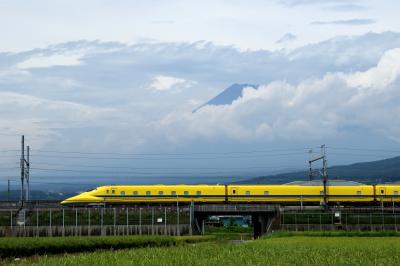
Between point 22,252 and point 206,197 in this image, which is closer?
point 22,252

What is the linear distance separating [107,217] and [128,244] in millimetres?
25067

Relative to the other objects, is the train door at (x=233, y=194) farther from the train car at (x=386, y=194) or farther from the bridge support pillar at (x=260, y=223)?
the train car at (x=386, y=194)

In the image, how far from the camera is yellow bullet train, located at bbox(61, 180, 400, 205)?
102250 millimetres

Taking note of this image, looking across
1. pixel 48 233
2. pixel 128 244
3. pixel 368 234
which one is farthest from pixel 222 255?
pixel 48 233

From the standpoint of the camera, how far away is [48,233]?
8438 centimetres

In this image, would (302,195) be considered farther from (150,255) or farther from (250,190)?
(150,255)

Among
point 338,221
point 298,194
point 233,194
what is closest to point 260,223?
point 233,194

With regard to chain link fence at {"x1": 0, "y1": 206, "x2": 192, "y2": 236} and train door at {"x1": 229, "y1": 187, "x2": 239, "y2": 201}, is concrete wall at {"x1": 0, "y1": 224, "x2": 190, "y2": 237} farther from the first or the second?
train door at {"x1": 229, "y1": 187, "x2": 239, "y2": 201}

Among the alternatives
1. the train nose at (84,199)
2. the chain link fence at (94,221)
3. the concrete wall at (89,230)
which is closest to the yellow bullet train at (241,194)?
the train nose at (84,199)

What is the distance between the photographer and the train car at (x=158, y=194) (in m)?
102

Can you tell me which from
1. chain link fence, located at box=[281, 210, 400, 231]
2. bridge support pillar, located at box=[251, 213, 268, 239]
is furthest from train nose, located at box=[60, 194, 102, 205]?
chain link fence, located at box=[281, 210, 400, 231]

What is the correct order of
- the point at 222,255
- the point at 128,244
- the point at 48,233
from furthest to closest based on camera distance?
1. the point at 48,233
2. the point at 128,244
3. the point at 222,255

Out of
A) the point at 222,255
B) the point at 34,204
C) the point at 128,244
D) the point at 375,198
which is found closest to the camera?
the point at 222,255

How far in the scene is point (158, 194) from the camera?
Answer: 335 ft
